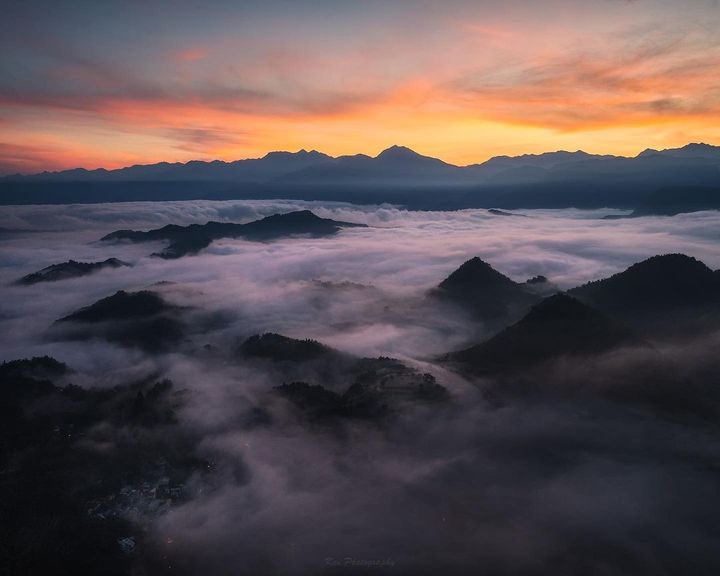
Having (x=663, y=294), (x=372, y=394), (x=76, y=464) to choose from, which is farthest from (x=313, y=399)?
(x=663, y=294)

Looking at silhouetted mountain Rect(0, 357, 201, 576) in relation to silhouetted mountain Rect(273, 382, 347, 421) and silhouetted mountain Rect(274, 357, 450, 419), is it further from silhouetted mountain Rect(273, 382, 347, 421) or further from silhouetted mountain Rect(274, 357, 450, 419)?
silhouetted mountain Rect(274, 357, 450, 419)

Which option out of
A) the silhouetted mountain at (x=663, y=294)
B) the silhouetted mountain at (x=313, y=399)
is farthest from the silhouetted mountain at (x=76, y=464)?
the silhouetted mountain at (x=663, y=294)

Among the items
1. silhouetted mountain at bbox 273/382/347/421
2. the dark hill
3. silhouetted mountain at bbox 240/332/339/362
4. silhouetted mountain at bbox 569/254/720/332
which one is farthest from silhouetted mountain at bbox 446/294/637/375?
silhouetted mountain at bbox 240/332/339/362

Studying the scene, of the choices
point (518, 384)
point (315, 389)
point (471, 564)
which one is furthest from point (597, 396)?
point (315, 389)

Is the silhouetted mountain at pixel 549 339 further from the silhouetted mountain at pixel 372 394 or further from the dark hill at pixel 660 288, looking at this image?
the dark hill at pixel 660 288

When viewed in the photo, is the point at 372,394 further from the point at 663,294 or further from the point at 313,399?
the point at 663,294
